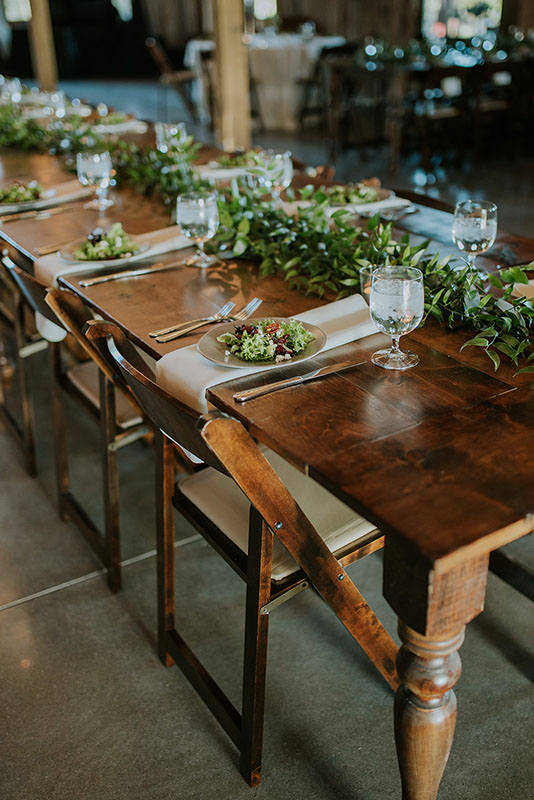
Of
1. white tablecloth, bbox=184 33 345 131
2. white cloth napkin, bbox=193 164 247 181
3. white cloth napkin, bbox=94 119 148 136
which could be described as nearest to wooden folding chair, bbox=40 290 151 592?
white cloth napkin, bbox=193 164 247 181

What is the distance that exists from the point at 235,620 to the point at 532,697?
741mm

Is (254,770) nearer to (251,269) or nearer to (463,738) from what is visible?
(463,738)

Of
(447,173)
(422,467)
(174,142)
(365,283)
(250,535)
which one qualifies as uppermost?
(174,142)

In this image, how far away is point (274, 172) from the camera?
2.42 meters

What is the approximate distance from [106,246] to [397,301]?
3.34ft

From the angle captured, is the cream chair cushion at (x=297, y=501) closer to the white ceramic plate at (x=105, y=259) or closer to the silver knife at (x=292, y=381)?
the silver knife at (x=292, y=381)

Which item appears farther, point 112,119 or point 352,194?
point 112,119

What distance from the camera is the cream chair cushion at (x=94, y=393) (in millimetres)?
2121

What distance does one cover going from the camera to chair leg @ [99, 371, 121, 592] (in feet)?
6.64

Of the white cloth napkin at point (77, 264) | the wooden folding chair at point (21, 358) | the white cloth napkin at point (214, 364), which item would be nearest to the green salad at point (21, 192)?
the wooden folding chair at point (21, 358)

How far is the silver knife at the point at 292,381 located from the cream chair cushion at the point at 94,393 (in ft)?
2.63

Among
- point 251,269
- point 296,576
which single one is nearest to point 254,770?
point 296,576

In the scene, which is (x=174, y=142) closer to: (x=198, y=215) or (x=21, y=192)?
(x=21, y=192)

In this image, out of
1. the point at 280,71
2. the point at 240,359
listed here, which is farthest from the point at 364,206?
the point at 280,71
